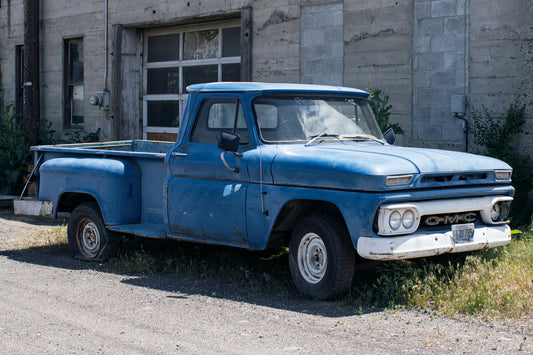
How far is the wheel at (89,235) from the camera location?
8.56 metres

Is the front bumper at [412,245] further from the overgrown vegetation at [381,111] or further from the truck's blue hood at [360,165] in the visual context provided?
the overgrown vegetation at [381,111]

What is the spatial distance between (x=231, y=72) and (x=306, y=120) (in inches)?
293

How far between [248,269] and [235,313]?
1723 millimetres

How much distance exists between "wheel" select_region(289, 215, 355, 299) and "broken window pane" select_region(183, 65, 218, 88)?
861 centimetres

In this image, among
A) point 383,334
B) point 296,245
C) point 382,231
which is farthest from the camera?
point 296,245

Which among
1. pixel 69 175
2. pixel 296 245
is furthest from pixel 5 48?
pixel 296 245

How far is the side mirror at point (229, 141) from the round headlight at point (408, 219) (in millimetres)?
1812

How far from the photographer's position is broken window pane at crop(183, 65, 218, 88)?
14.9m

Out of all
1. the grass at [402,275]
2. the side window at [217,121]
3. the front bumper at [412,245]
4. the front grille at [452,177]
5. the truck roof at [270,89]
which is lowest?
the grass at [402,275]

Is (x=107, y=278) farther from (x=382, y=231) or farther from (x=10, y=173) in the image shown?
(x=10, y=173)

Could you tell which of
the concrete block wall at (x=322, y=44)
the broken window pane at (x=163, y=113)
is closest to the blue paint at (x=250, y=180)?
the concrete block wall at (x=322, y=44)

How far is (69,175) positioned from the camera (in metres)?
8.81

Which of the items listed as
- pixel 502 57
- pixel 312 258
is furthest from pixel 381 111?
pixel 312 258

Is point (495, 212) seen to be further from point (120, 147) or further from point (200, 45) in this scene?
point (200, 45)
